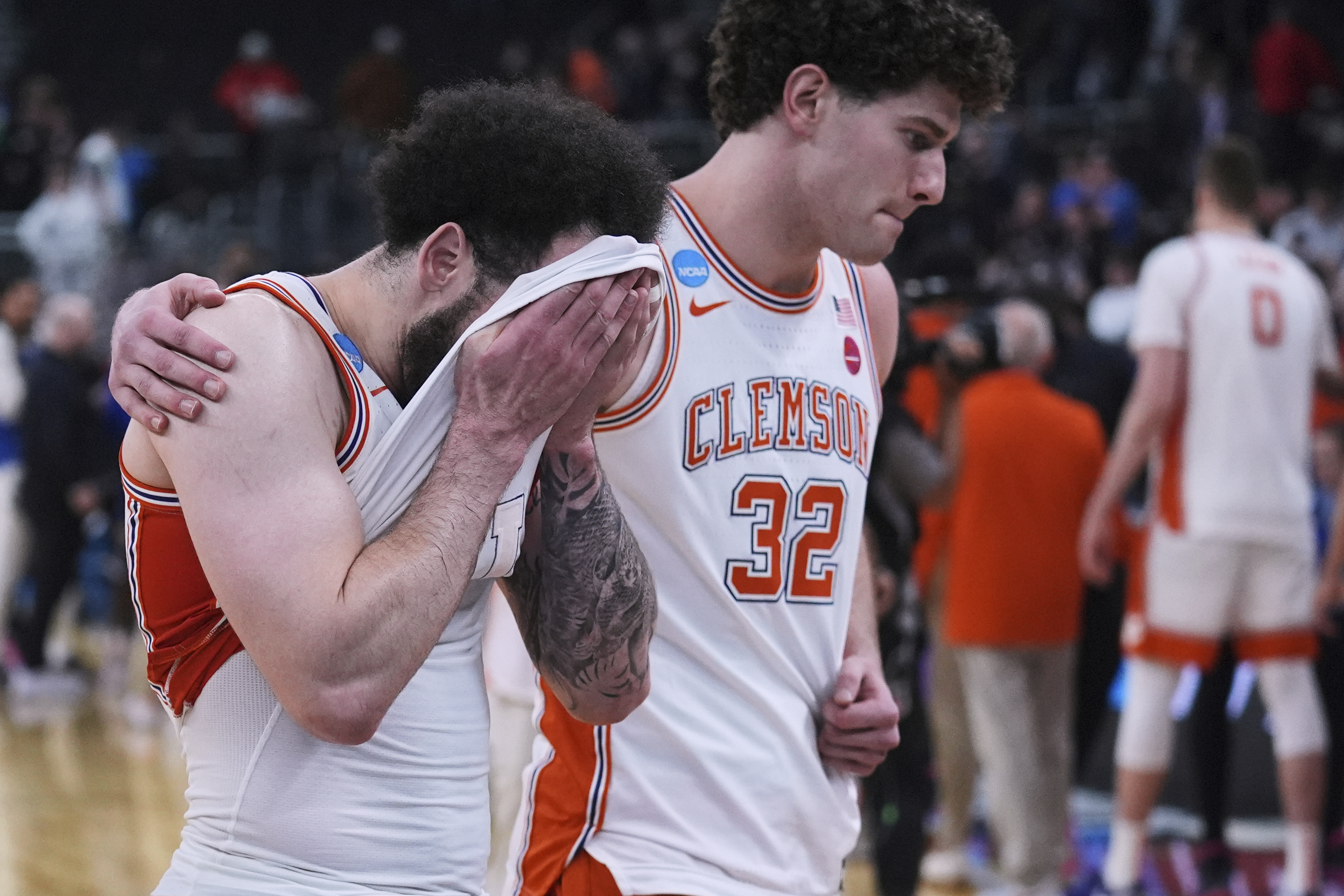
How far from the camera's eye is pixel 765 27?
8.28ft

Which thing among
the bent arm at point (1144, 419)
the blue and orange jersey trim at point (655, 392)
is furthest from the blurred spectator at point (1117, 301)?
the blue and orange jersey trim at point (655, 392)

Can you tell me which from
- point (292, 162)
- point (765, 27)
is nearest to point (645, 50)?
point (292, 162)

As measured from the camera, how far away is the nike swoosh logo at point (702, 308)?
240 cm

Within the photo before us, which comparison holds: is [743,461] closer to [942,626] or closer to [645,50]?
[942,626]

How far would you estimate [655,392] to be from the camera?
231 centimetres

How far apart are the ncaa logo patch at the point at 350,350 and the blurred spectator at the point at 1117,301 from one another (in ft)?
24.7

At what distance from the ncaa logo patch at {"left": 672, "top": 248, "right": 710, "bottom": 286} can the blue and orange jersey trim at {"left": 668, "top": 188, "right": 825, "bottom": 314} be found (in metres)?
0.01

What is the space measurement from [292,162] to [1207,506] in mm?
11778

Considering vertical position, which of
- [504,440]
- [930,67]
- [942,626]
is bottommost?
[942,626]

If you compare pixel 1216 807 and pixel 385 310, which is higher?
pixel 385 310

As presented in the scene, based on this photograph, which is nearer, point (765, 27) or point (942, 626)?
point (765, 27)

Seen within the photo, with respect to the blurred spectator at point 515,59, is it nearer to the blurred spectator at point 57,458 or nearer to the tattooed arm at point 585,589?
the blurred spectator at point 57,458

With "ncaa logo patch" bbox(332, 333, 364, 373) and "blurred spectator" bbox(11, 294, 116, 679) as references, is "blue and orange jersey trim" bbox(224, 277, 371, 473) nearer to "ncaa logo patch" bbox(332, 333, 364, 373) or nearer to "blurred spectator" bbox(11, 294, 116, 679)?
"ncaa logo patch" bbox(332, 333, 364, 373)

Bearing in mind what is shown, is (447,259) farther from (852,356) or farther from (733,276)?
(852,356)
